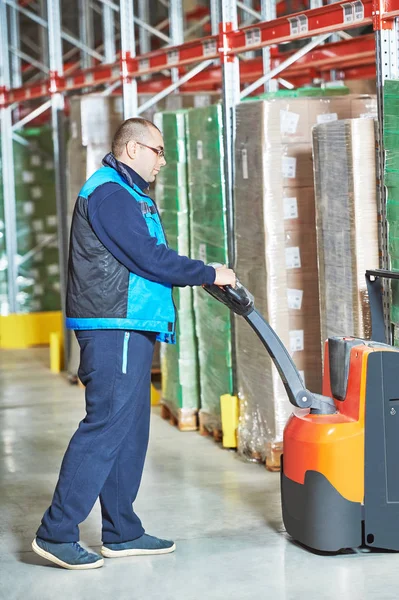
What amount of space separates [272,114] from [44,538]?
2988 millimetres

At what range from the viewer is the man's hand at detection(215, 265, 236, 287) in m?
4.99

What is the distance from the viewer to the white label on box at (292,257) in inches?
274

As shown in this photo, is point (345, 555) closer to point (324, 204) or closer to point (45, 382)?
point (324, 204)

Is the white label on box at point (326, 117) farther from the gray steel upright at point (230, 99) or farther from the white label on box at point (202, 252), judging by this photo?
the white label on box at point (202, 252)

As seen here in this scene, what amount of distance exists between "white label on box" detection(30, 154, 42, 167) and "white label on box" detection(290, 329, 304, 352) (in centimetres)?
782

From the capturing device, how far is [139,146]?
5090 millimetres

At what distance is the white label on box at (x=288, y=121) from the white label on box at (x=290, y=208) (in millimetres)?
423

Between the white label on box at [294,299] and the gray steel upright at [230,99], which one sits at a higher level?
the gray steel upright at [230,99]

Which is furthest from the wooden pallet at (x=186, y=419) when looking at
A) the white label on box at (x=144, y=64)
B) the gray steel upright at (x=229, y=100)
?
the white label on box at (x=144, y=64)

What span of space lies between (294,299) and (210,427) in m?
1.59

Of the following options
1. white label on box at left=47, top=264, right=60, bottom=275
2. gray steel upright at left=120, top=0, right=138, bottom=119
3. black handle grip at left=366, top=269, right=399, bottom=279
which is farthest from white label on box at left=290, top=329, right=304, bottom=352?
white label on box at left=47, top=264, right=60, bottom=275

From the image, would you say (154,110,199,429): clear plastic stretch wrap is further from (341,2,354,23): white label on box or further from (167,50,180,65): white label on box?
(341,2,354,23): white label on box

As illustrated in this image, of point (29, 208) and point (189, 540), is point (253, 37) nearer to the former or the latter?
point (189, 540)

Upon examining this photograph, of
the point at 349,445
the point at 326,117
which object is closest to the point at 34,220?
the point at 326,117
